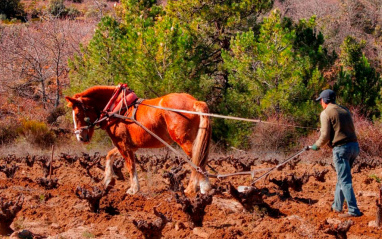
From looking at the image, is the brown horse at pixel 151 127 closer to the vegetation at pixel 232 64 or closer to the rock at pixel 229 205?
the rock at pixel 229 205

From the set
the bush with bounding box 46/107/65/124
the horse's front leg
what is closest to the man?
the horse's front leg

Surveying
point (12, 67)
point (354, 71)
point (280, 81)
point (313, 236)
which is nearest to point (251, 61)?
point (280, 81)

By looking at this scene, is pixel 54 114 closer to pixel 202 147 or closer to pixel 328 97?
pixel 202 147

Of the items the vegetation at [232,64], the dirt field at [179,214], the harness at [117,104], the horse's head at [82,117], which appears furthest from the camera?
the vegetation at [232,64]

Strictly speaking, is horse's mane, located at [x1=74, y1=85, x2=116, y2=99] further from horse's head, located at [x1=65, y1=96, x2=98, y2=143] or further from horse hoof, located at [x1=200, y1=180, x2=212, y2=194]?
horse hoof, located at [x1=200, y1=180, x2=212, y2=194]

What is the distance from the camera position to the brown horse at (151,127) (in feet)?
23.6

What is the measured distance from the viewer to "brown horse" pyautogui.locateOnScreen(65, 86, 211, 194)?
720 cm

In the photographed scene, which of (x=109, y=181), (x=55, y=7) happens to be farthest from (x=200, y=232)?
(x=55, y=7)

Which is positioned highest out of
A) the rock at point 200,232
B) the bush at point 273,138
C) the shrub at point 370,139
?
the rock at point 200,232

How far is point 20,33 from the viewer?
37.7m

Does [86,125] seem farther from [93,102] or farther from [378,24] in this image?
[378,24]

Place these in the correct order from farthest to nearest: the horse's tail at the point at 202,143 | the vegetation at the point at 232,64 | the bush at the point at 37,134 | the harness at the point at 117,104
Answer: the bush at the point at 37,134 → the vegetation at the point at 232,64 → the harness at the point at 117,104 → the horse's tail at the point at 202,143

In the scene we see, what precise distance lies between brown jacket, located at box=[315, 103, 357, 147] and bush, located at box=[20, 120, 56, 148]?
20.5m

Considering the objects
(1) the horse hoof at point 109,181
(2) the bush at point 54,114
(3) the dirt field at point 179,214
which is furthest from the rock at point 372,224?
(2) the bush at point 54,114
